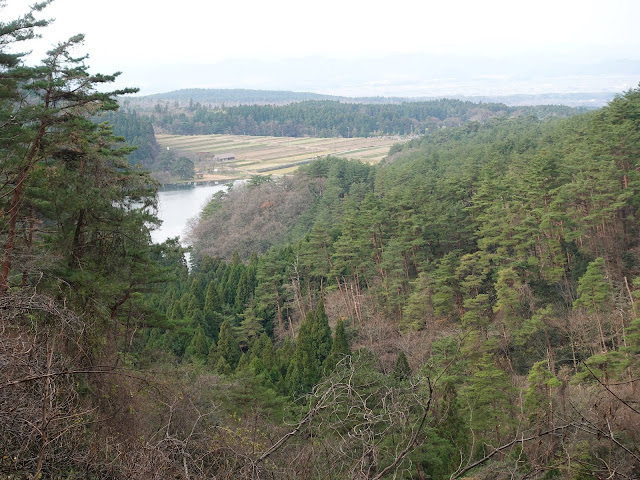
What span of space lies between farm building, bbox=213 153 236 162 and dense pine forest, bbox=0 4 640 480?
36600 millimetres

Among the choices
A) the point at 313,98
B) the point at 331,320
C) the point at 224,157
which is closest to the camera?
the point at 331,320

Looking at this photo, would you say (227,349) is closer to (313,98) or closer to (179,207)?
(179,207)

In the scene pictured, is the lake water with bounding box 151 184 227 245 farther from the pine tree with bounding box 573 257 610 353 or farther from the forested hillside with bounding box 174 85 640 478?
the pine tree with bounding box 573 257 610 353

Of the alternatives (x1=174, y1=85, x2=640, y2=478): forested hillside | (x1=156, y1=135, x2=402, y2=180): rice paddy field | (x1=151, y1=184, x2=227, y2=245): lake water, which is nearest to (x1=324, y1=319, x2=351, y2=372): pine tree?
(x1=174, y1=85, x2=640, y2=478): forested hillside

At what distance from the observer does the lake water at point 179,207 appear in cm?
4779

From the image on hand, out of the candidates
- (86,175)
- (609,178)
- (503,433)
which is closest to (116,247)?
(86,175)

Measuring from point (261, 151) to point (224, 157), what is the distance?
9.20 meters

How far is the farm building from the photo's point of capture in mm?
78688

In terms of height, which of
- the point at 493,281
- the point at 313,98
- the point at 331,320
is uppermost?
the point at 313,98

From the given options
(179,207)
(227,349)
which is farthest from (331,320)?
(179,207)

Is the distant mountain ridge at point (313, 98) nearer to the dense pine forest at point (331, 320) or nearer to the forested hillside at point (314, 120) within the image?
the forested hillside at point (314, 120)

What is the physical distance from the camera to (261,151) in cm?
8731

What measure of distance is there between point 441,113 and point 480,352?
9349cm

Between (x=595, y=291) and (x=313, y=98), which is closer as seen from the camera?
(x=595, y=291)
